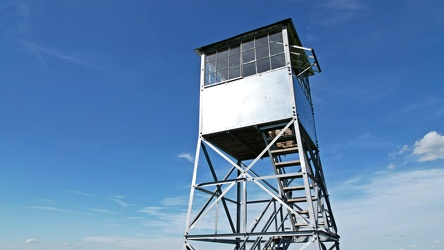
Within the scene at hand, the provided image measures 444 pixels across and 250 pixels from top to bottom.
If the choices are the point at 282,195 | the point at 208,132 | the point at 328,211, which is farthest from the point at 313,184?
the point at 208,132

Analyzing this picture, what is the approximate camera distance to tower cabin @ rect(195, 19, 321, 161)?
10.4 meters

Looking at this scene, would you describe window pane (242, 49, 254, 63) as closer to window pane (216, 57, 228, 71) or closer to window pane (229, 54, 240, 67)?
window pane (229, 54, 240, 67)

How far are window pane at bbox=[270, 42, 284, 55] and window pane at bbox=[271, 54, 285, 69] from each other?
249 mm

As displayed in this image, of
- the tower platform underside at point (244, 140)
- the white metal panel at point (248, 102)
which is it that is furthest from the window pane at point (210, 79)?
the tower platform underside at point (244, 140)

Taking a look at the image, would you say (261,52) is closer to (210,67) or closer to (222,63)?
(222,63)

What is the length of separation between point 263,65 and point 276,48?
34.5 inches

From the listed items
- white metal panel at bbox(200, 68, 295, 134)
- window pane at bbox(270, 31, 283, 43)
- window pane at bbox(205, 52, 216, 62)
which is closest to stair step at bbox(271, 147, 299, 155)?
white metal panel at bbox(200, 68, 295, 134)

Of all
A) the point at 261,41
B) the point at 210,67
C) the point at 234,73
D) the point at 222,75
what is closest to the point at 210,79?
the point at 222,75

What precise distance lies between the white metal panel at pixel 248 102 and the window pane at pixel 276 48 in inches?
37.0

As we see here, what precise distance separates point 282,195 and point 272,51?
213 inches

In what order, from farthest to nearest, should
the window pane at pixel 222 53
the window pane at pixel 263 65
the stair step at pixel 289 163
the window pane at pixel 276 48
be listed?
the window pane at pixel 222 53 → the window pane at pixel 276 48 → the window pane at pixel 263 65 → the stair step at pixel 289 163

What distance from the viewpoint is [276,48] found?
1145cm

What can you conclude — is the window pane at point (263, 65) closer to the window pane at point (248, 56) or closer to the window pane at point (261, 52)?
the window pane at point (261, 52)

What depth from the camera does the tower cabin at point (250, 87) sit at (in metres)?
10.4
